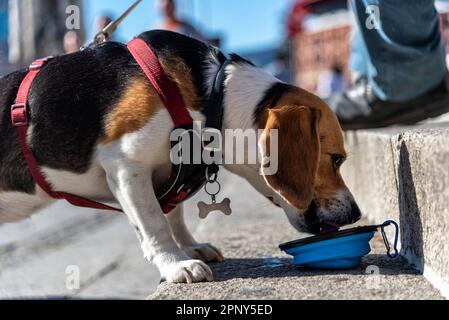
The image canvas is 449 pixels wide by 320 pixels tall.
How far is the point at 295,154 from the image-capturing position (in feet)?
7.29

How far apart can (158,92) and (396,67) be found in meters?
1.60

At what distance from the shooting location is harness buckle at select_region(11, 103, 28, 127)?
2490 mm

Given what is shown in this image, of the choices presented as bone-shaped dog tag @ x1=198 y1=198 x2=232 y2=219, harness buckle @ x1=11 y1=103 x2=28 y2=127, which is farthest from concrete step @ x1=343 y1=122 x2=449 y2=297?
harness buckle @ x1=11 y1=103 x2=28 y2=127

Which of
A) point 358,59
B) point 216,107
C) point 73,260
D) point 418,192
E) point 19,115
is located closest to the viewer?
point 418,192

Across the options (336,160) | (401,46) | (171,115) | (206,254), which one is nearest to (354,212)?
(336,160)

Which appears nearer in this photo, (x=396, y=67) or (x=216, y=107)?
(x=216, y=107)

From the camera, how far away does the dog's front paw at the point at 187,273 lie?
2.24 meters

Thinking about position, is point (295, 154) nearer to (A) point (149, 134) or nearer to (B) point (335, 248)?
(B) point (335, 248)

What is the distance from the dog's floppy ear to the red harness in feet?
1.08

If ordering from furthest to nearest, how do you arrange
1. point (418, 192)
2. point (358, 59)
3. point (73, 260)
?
1. point (358, 59)
2. point (73, 260)
3. point (418, 192)

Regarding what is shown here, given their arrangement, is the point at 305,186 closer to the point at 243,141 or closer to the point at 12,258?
the point at 243,141

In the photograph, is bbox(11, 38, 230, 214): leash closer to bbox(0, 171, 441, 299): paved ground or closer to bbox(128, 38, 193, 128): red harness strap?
bbox(128, 38, 193, 128): red harness strap
